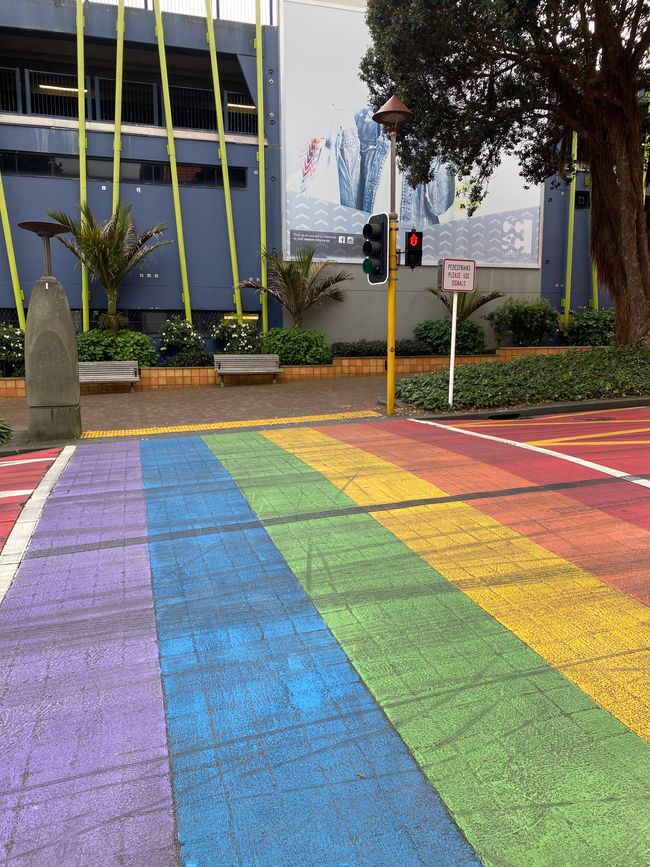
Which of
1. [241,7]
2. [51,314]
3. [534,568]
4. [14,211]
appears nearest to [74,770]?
[534,568]

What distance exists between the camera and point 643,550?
3934 millimetres

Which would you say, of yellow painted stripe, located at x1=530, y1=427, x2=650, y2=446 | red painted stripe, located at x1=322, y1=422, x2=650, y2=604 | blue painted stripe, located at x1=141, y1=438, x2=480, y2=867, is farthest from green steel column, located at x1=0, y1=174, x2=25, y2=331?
blue painted stripe, located at x1=141, y1=438, x2=480, y2=867

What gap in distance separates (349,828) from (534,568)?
2.25 m

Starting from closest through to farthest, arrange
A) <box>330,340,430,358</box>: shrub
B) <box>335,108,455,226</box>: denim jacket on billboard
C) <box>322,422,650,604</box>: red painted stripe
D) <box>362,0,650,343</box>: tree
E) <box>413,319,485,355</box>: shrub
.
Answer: <box>322,422,650,604</box>: red painted stripe → <box>362,0,650,343</box>: tree → <box>330,340,430,358</box>: shrub → <box>335,108,455,226</box>: denim jacket on billboard → <box>413,319,485,355</box>: shrub

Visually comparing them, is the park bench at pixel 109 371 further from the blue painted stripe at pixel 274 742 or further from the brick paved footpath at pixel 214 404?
the blue painted stripe at pixel 274 742

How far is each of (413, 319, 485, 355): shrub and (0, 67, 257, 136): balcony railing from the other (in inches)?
286

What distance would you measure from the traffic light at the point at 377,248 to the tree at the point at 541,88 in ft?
10.6

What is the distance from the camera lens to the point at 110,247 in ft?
47.6

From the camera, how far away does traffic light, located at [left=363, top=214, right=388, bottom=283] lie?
9.71 m

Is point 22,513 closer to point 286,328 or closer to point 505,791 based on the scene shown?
point 505,791

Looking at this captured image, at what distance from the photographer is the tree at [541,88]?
1010 centimetres

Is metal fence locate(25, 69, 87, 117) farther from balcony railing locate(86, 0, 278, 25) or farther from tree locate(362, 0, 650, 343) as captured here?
tree locate(362, 0, 650, 343)

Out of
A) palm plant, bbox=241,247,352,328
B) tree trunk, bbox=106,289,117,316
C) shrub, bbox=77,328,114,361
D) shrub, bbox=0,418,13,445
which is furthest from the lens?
palm plant, bbox=241,247,352,328

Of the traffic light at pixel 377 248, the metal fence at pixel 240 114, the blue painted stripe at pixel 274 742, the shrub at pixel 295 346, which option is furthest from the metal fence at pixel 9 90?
the blue painted stripe at pixel 274 742
